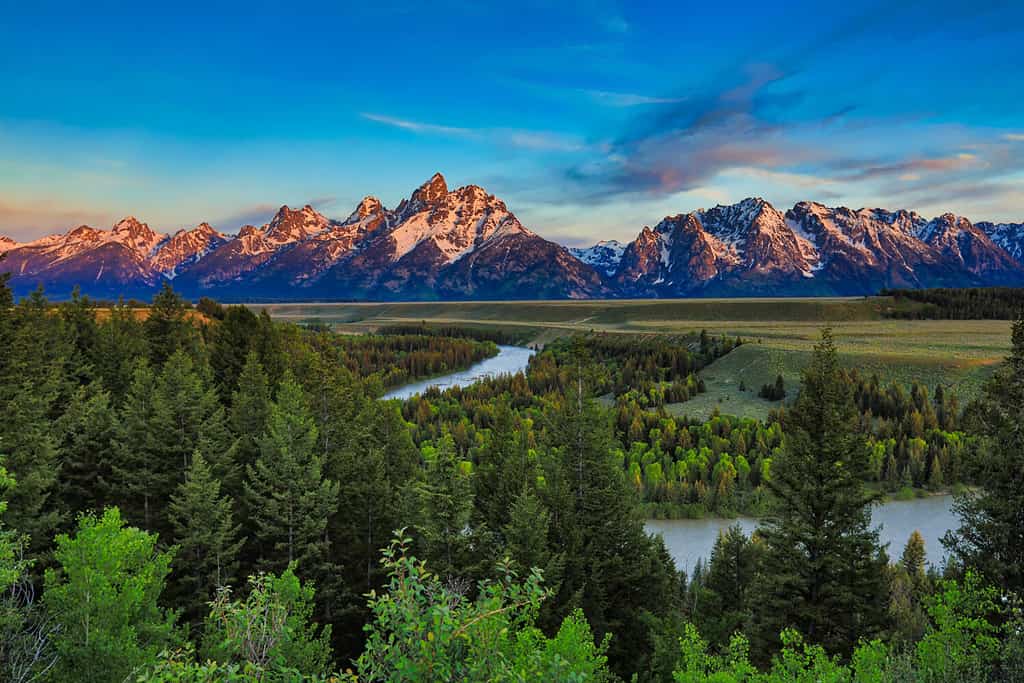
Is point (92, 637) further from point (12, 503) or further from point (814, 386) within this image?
point (814, 386)

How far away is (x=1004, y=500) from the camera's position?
17.6 metres

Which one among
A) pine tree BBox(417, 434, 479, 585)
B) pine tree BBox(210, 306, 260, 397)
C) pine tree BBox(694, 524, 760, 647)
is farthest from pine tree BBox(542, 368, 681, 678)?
pine tree BBox(210, 306, 260, 397)

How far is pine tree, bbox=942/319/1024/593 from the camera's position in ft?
57.0

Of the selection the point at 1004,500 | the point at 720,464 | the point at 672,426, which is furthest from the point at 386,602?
the point at 672,426

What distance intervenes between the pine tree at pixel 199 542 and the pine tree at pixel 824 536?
19703 millimetres

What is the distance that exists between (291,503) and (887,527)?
41.9 metres

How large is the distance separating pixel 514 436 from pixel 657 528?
2129 centimetres

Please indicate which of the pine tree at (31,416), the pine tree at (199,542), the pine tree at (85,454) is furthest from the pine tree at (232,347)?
the pine tree at (199,542)

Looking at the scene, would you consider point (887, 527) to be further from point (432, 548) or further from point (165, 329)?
point (165, 329)

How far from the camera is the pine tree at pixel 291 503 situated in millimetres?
25016

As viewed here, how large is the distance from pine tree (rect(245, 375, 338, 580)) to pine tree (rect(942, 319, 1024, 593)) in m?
23.3

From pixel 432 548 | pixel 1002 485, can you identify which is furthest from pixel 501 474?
pixel 1002 485

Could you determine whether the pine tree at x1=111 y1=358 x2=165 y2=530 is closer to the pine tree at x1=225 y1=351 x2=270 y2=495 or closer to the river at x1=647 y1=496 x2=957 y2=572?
the pine tree at x1=225 y1=351 x2=270 y2=495

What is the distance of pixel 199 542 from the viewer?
73.2 feet
